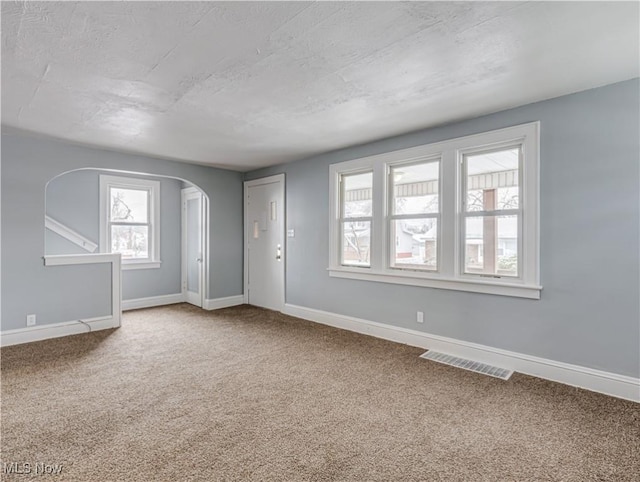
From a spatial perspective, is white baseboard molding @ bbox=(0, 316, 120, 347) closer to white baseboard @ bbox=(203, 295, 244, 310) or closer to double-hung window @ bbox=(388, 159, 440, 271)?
white baseboard @ bbox=(203, 295, 244, 310)

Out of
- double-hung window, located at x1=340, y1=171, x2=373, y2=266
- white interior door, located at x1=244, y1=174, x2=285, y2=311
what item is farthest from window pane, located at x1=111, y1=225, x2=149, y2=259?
double-hung window, located at x1=340, y1=171, x2=373, y2=266

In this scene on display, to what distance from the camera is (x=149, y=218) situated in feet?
20.9

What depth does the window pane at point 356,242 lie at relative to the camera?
4570mm

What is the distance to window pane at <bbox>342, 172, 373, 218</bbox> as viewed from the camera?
4530 mm

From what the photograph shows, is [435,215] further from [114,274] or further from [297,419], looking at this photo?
[114,274]

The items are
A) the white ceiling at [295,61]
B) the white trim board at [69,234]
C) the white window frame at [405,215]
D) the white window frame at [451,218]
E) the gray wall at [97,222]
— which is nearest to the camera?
the white ceiling at [295,61]

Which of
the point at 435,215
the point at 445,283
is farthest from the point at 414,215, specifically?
the point at 445,283

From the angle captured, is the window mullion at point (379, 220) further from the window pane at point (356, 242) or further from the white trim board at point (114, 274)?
the white trim board at point (114, 274)

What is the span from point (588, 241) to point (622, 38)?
1469mm

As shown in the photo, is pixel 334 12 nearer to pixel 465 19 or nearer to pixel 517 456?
pixel 465 19

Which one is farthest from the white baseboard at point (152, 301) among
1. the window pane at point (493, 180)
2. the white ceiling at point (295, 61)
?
the window pane at point (493, 180)

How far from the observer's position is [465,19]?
190 centimetres

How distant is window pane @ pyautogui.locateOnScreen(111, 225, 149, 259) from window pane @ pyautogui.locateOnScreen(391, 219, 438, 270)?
4.58 metres

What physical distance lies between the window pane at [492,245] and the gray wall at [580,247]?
0.83 feet
